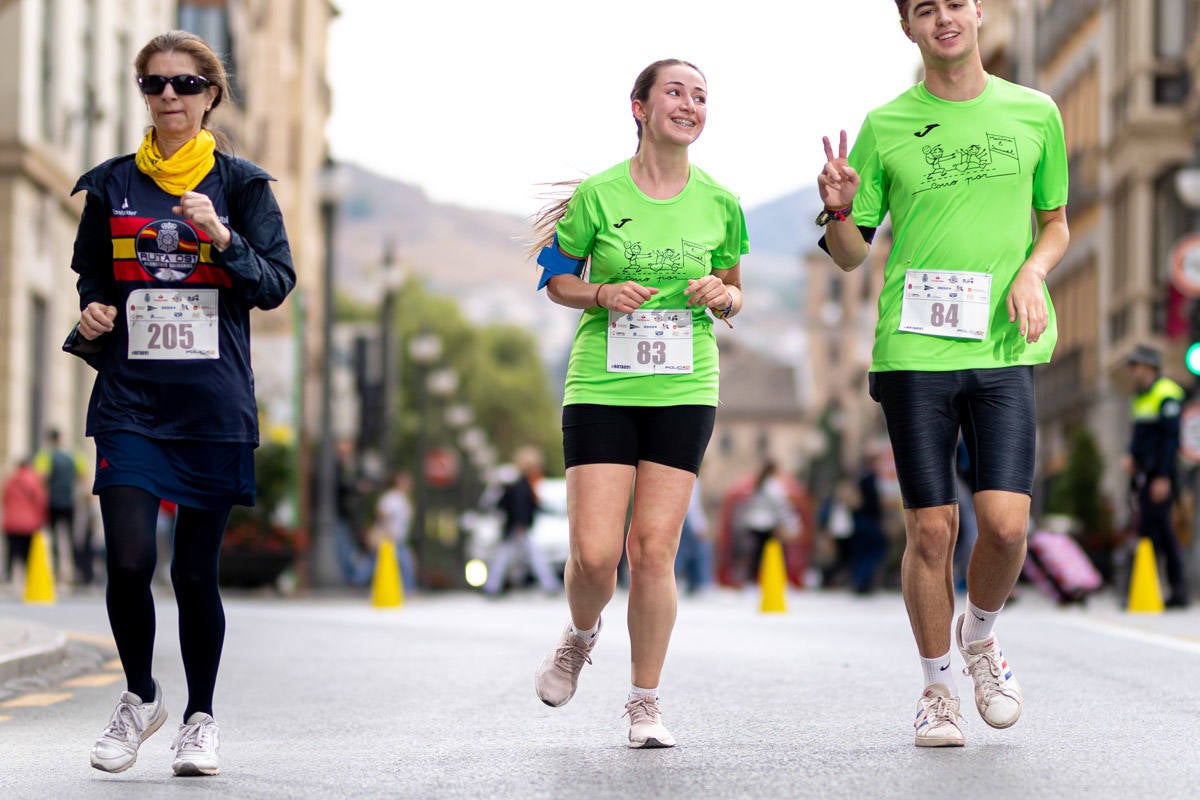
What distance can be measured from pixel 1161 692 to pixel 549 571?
18730 mm

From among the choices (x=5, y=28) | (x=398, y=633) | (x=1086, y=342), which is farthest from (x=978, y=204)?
(x=1086, y=342)

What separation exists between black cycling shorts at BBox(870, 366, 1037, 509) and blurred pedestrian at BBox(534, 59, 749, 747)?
1.96 ft

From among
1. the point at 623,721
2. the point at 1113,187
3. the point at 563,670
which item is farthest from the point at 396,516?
the point at 563,670

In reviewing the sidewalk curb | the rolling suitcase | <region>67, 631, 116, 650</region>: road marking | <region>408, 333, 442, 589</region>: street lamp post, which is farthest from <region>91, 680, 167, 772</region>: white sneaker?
<region>408, 333, 442, 589</region>: street lamp post

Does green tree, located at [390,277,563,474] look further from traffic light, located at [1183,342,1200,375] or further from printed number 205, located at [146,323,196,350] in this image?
printed number 205, located at [146,323,196,350]

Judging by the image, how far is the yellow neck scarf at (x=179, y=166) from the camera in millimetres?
6746

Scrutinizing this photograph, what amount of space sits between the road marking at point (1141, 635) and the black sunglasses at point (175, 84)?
22.6ft

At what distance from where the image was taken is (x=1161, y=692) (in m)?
9.27

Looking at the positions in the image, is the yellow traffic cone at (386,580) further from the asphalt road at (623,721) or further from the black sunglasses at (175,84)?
the black sunglasses at (175,84)

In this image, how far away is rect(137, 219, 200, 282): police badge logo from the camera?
6.68m

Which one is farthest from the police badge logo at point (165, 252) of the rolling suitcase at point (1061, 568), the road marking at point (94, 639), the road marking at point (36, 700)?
the rolling suitcase at point (1061, 568)

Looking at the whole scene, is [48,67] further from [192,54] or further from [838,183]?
[838,183]

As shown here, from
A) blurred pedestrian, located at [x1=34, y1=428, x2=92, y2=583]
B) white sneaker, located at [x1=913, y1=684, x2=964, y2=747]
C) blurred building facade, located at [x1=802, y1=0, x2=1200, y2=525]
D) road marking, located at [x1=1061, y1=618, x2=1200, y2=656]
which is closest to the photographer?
white sneaker, located at [x1=913, y1=684, x2=964, y2=747]

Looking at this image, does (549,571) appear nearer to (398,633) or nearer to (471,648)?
(398,633)
